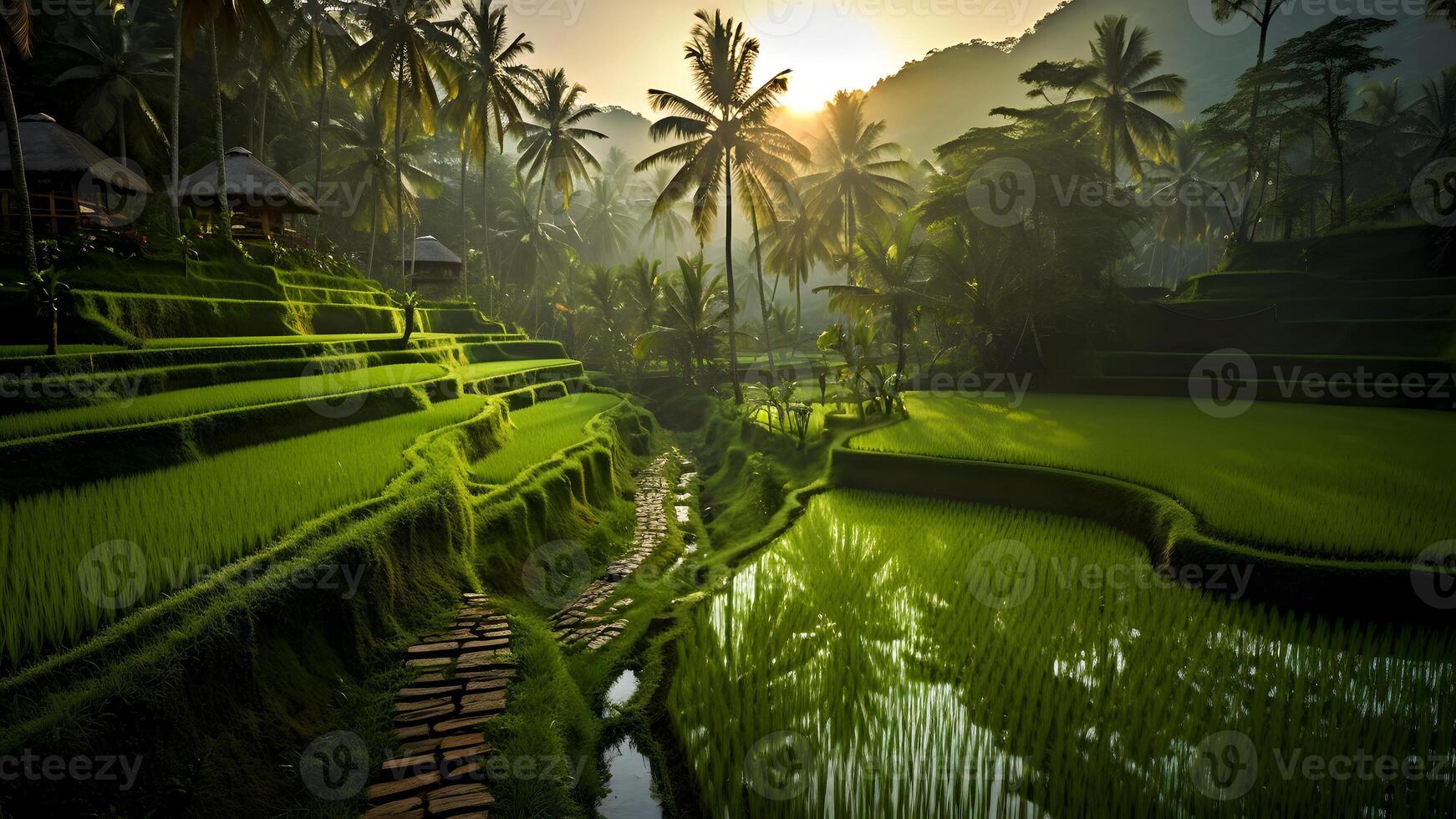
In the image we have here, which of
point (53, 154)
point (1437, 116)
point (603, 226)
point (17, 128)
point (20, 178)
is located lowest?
point (20, 178)

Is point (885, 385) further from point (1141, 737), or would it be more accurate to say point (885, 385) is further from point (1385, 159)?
point (1385, 159)

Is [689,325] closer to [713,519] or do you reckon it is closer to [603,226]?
[713,519]

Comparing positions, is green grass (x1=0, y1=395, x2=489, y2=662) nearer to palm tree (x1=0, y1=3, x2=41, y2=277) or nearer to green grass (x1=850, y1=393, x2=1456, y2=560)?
palm tree (x1=0, y1=3, x2=41, y2=277)

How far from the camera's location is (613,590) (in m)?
6.20

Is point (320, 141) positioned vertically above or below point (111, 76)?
below

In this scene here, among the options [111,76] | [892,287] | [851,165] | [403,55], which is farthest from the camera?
[851,165]

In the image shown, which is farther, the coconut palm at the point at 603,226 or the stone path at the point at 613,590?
the coconut palm at the point at 603,226

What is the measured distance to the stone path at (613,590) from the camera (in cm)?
510

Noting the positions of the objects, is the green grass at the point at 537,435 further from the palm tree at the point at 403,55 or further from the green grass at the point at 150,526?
the palm tree at the point at 403,55

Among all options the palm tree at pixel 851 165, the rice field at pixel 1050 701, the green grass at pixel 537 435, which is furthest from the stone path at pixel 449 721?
the palm tree at pixel 851 165

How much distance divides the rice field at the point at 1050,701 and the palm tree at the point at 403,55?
19418 millimetres

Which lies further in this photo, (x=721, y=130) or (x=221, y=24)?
(x=721, y=130)

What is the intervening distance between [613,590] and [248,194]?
16.7 metres

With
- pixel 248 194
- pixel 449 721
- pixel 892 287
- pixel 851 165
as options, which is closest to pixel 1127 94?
pixel 851 165
